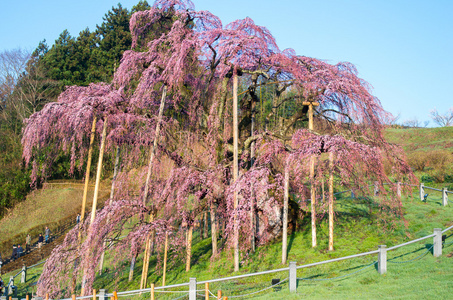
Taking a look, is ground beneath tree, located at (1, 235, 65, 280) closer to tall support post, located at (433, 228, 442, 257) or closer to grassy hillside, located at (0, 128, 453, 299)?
grassy hillside, located at (0, 128, 453, 299)

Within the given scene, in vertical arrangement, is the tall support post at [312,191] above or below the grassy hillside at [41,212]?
above

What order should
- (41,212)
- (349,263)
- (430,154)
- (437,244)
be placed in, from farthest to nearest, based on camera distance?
(41,212)
(430,154)
(349,263)
(437,244)

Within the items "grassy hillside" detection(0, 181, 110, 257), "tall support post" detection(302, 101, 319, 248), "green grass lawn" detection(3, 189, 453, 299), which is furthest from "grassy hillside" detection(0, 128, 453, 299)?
"grassy hillside" detection(0, 181, 110, 257)

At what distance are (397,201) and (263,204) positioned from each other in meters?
5.48

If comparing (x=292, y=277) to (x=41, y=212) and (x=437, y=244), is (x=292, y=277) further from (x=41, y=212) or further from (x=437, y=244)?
(x=41, y=212)

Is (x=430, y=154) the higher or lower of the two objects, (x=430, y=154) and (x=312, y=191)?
the higher

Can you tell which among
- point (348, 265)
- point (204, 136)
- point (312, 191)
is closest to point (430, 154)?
point (312, 191)

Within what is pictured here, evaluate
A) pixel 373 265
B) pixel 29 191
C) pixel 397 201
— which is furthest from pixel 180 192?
pixel 29 191

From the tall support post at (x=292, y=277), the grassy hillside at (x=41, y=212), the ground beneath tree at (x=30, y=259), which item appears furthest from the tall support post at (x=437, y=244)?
the grassy hillside at (x=41, y=212)

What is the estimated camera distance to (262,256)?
16.2 meters

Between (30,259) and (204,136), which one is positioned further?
(30,259)

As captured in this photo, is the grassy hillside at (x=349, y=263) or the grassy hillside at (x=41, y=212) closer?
the grassy hillside at (x=349, y=263)

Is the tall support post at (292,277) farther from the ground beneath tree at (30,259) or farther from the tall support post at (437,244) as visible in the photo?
the ground beneath tree at (30,259)

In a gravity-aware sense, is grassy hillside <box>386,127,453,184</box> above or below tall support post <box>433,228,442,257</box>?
above
